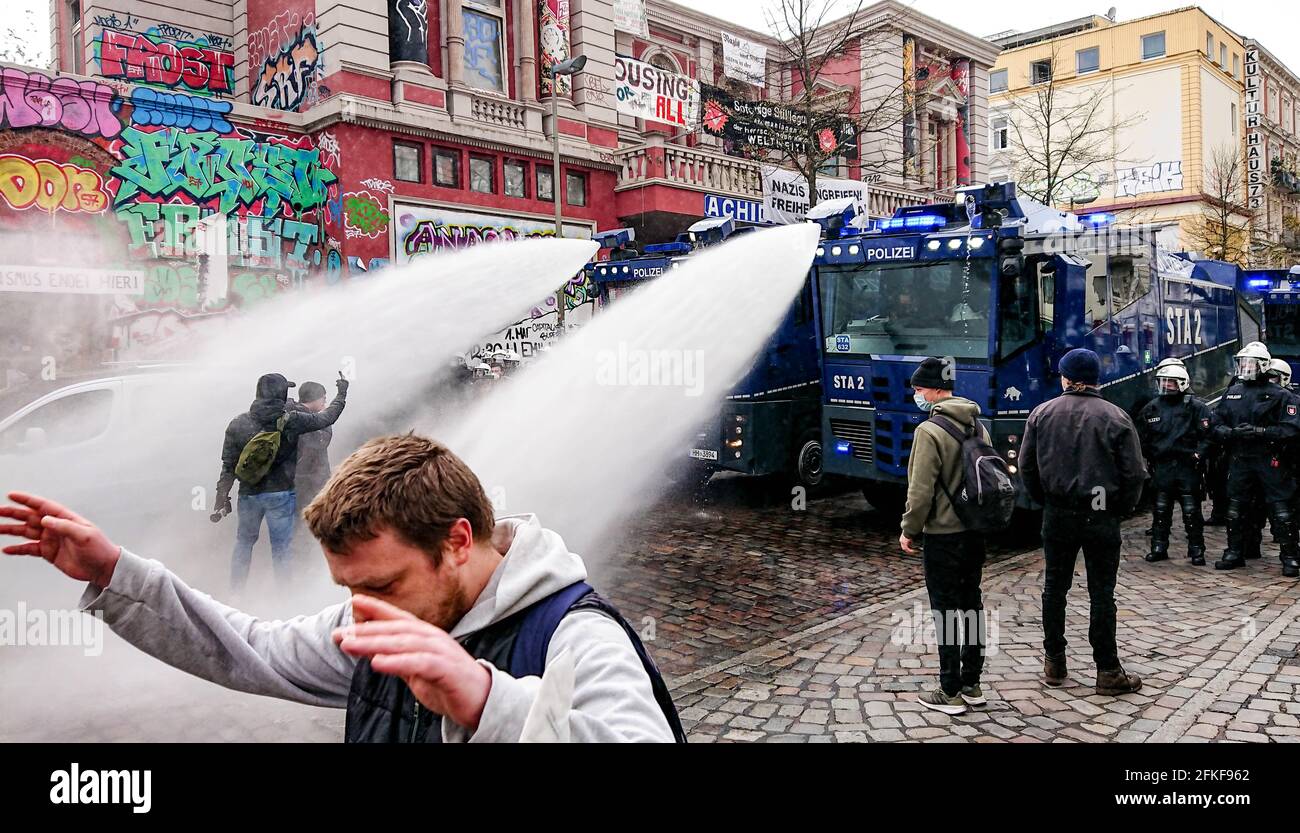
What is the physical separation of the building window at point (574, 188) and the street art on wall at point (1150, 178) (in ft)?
88.8

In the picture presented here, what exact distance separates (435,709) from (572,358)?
997cm

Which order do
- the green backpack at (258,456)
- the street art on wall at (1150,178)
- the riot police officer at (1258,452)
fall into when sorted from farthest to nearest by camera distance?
the street art on wall at (1150,178)
the riot police officer at (1258,452)
the green backpack at (258,456)

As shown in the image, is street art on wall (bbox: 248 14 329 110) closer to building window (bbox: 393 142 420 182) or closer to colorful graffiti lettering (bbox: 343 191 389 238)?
building window (bbox: 393 142 420 182)

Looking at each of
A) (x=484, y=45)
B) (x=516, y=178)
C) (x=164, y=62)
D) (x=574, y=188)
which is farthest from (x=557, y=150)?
(x=164, y=62)

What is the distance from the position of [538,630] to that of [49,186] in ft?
56.0

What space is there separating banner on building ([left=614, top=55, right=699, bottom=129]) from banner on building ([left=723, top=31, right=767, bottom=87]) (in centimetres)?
109

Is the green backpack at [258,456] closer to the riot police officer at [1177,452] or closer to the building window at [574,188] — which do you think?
the riot police officer at [1177,452]

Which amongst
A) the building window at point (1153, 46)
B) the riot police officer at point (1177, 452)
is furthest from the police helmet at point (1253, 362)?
the building window at point (1153, 46)

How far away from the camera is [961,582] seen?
5.36 metres

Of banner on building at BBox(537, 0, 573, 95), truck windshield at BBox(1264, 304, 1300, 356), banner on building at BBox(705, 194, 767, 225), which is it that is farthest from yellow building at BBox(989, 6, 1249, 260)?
banner on building at BBox(537, 0, 573, 95)

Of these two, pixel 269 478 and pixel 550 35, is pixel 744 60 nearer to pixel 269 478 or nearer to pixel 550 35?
pixel 550 35

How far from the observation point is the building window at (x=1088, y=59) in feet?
149

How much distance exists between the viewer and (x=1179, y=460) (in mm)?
9070
